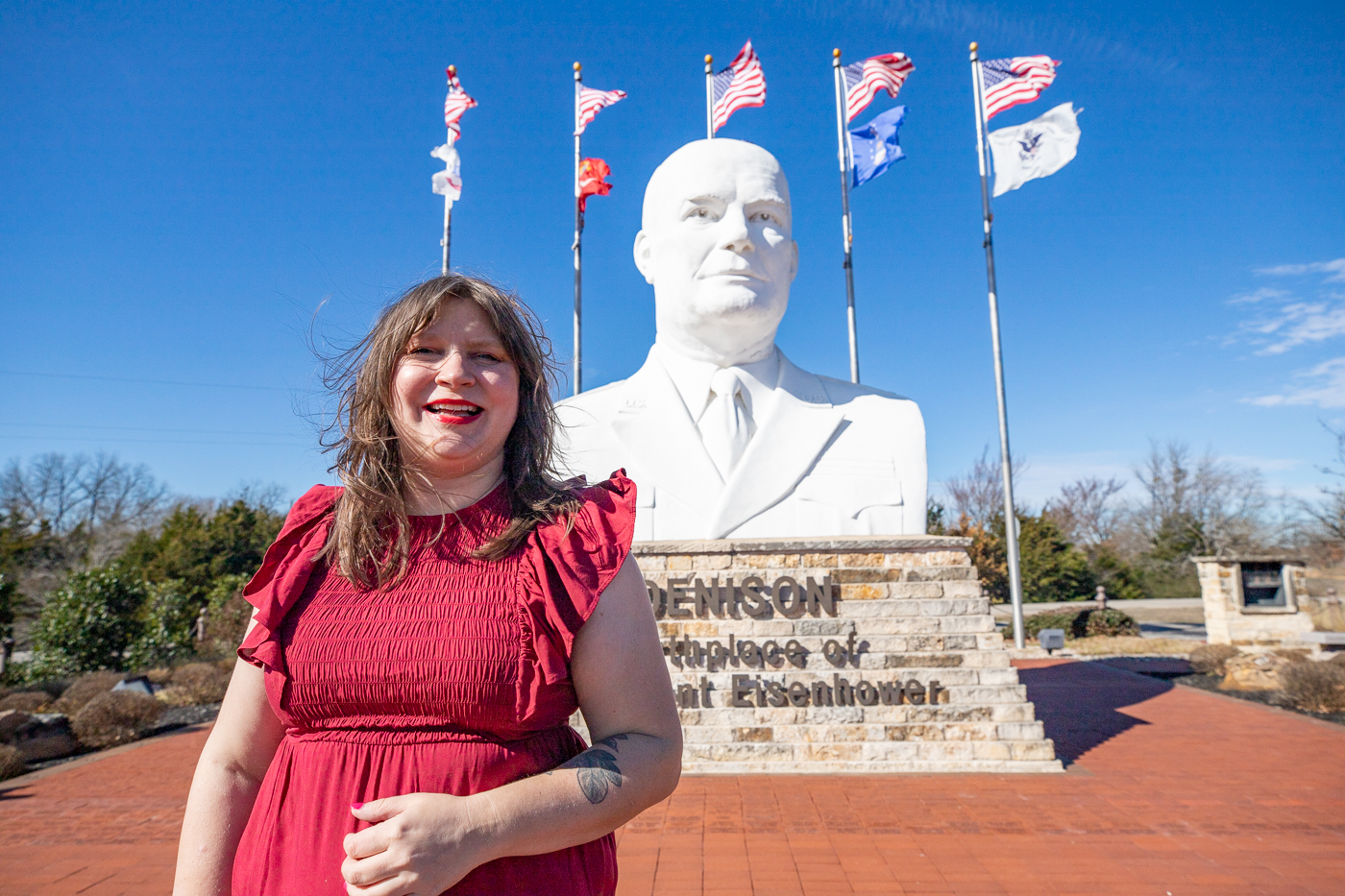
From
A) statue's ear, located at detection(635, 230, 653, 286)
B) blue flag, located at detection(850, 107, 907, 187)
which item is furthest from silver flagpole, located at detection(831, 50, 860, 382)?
statue's ear, located at detection(635, 230, 653, 286)

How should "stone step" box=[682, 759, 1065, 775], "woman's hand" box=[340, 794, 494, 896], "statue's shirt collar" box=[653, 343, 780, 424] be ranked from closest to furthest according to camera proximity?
"woman's hand" box=[340, 794, 494, 896] < "stone step" box=[682, 759, 1065, 775] < "statue's shirt collar" box=[653, 343, 780, 424]

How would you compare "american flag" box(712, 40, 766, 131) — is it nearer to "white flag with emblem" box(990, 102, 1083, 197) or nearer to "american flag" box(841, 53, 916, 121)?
"american flag" box(841, 53, 916, 121)

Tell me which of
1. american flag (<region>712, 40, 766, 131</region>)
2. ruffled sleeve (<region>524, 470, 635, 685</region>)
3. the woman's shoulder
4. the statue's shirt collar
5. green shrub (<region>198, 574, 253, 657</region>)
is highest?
american flag (<region>712, 40, 766, 131</region>)

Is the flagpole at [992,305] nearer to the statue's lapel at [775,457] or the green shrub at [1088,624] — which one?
the green shrub at [1088,624]

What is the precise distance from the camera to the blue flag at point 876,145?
38.4 ft

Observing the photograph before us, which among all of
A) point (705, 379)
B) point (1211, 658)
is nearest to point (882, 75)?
point (705, 379)

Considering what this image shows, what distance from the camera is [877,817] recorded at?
450 centimetres

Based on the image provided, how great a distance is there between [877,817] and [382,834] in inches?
161

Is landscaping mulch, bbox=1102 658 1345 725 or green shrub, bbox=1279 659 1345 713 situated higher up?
green shrub, bbox=1279 659 1345 713

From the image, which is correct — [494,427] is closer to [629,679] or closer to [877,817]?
[629,679]

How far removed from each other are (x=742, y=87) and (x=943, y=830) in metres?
9.86

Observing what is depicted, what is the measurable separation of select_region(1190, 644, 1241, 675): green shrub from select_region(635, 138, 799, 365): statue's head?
917 centimetres

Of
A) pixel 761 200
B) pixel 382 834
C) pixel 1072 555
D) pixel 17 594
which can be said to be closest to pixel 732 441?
pixel 761 200

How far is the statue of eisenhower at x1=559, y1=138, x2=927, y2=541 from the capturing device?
635 cm
